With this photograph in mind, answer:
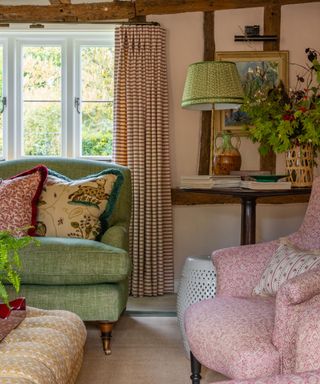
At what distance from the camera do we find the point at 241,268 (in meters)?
2.86

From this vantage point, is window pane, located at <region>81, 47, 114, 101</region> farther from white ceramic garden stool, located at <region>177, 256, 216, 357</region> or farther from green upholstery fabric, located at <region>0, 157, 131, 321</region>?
white ceramic garden stool, located at <region>177, 256, 216, 357</region>

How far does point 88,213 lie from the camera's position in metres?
3.70

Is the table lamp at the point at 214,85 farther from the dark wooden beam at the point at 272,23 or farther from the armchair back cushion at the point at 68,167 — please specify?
the dark wooden beam at the point at 272,23

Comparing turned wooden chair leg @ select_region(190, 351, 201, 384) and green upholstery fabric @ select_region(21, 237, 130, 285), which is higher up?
green upholstery fabric @ select_region(21, 237, 130, 285)

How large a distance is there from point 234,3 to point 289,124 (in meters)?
1.54

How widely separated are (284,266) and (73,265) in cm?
113

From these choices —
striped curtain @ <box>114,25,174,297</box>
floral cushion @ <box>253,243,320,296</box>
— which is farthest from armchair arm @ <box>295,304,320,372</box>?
striped curtain @ <box>114,25,174,297</box>

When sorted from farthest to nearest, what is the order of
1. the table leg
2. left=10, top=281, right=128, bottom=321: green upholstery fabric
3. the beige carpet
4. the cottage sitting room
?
the table leg < left=10, top=281, right=128, bottom=321: green upholstery fabric < the beige carpet < the cottage sitting room

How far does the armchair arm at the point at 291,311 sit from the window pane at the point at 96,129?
305 cm

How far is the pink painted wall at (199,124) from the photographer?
5000 millimetres

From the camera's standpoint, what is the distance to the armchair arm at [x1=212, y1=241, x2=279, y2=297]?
9.29ft

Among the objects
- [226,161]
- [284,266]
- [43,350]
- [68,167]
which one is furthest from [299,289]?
[68,167]

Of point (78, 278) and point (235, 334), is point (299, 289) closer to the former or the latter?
point (235, 334)

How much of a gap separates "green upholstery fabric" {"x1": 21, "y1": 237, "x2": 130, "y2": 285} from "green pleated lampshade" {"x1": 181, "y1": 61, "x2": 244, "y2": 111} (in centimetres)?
112
